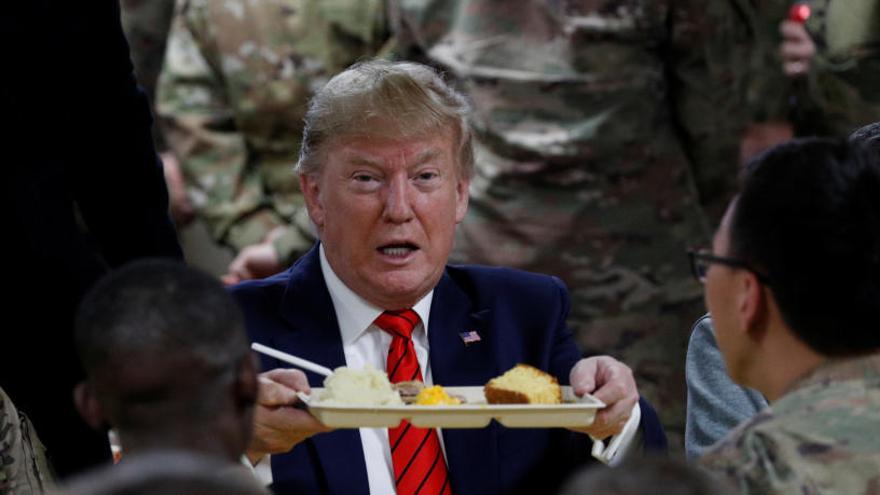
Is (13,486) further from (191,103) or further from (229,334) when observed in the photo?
(191,103)

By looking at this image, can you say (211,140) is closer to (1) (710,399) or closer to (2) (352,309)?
(2) (352,309)

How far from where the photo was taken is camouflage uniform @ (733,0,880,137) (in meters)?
4.28

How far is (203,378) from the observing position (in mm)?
1760

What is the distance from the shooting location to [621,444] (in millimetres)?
2674

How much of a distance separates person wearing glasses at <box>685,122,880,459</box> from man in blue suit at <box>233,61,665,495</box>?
0.08 m

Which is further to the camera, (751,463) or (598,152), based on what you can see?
(598,152)

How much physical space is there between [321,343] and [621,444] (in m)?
0.58

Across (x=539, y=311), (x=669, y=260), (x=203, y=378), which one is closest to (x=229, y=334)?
(x=203, y=378)

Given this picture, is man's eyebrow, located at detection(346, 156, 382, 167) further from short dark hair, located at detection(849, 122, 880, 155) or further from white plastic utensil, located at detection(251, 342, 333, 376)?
short dark hair, located at detection(849, 122, 880, 155)

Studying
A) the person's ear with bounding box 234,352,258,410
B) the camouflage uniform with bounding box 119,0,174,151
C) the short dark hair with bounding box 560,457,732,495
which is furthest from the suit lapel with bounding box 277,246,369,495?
the camouflage uniform with bounding box 119,0,174,151

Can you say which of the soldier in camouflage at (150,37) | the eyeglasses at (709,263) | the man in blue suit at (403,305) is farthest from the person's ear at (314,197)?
the soldier in camouflage at (150,37)

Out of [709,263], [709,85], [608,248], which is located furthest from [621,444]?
[709,85]

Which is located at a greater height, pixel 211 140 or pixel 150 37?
pixel 150 37

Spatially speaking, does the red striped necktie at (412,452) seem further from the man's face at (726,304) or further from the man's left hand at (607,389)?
the man's face at (726,304)
